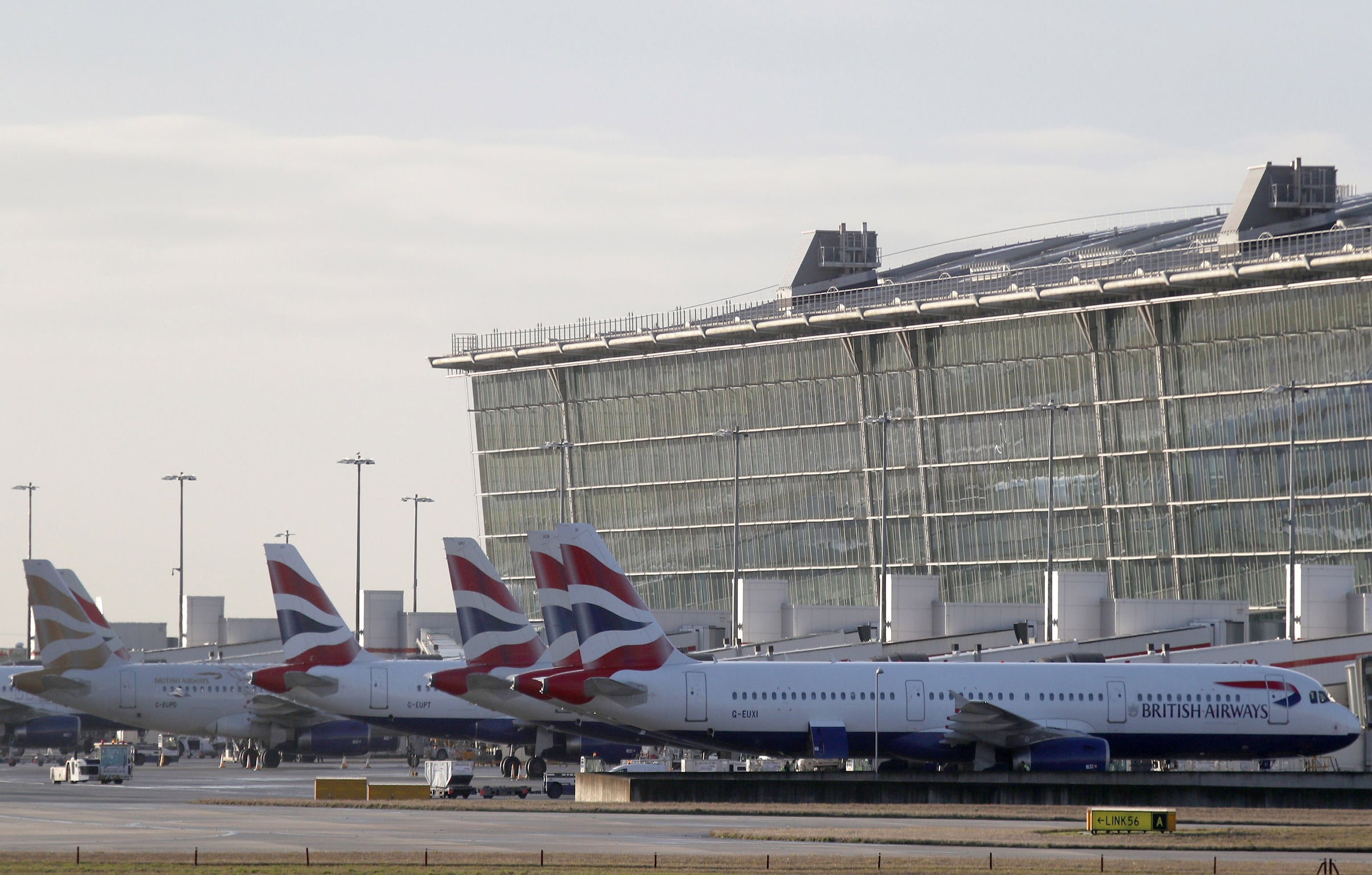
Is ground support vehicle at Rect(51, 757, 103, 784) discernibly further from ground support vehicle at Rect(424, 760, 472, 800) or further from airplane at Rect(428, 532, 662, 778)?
ground support vehicle at Rect(424, 760, 472, 800)

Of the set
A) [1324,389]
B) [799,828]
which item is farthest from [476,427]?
[799,828]

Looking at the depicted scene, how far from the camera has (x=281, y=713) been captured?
83.1 m

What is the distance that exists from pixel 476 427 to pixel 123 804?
315 feet

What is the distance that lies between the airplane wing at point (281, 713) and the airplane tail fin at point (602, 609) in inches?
1202

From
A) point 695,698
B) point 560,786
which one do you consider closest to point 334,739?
point 560,786

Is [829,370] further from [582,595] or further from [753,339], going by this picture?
[582,595]

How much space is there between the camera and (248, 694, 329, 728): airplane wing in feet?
272

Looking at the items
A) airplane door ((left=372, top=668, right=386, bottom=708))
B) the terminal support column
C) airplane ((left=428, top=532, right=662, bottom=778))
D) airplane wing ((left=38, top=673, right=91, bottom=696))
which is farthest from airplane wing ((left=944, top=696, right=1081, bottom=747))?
the terminal support column

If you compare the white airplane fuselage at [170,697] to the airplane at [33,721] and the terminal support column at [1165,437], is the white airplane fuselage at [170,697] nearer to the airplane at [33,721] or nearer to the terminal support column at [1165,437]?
the airplane at [33,721]

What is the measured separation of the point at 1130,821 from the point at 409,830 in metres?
15.5

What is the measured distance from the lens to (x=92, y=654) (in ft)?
265

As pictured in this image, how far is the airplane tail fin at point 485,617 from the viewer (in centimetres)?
6531

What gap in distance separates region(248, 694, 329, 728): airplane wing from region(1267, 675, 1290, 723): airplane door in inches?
1564

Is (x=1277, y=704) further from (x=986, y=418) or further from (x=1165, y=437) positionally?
(x=986, y=418)
